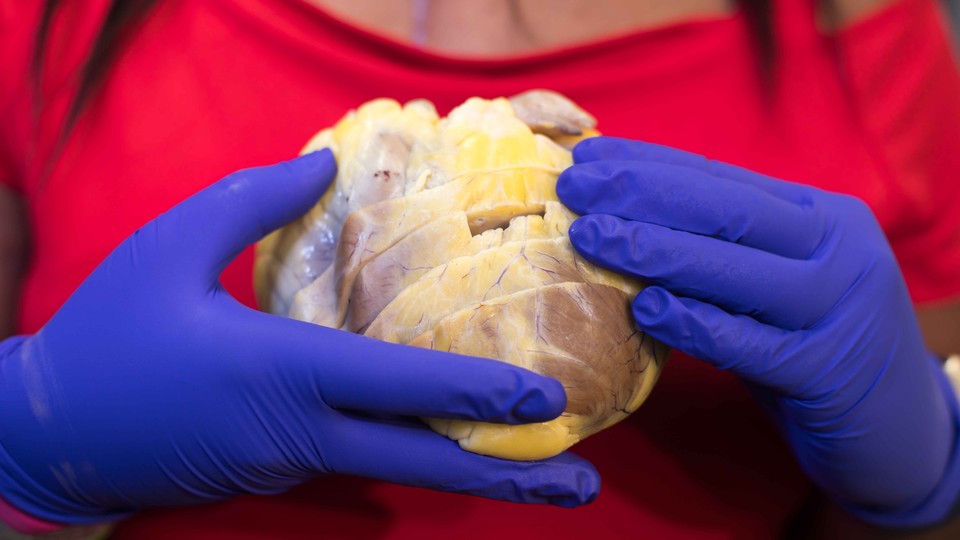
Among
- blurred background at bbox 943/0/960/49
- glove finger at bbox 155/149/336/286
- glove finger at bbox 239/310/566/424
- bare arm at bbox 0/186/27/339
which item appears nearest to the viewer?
glove finger at bbox 239/310/566/424

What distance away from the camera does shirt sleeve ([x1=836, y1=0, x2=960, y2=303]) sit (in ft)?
3.76

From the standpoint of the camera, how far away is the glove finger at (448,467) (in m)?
0.76

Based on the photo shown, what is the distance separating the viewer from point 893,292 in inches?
35.0

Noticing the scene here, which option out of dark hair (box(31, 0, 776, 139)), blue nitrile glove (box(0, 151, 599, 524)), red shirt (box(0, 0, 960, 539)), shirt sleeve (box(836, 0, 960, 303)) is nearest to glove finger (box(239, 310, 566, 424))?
blue nitrile glove (box(0, 151, 599, 524))

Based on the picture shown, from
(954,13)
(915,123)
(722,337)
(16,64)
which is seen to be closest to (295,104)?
(16,64)

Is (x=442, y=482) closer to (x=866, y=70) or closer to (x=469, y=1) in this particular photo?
(x=469, y=1)

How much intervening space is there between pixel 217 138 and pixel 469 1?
17.7 inches

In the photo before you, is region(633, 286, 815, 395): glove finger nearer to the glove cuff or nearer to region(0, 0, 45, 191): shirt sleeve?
the glove cuff

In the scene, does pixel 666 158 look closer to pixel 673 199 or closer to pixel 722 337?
pixel 673 199

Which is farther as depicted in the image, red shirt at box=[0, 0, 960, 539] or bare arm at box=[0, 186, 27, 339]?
bare arm at box=[0, 186, 27, 339]

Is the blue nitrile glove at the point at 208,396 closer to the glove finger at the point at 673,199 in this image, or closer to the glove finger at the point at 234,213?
the glove finger at the point at 234,213

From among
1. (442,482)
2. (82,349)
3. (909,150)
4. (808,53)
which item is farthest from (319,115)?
(909,150)

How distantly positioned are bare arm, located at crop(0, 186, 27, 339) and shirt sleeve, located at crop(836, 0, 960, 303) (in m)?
1.21

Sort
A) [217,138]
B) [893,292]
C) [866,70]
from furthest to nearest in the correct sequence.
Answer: [866,70]
[217,138]
[893,292]
